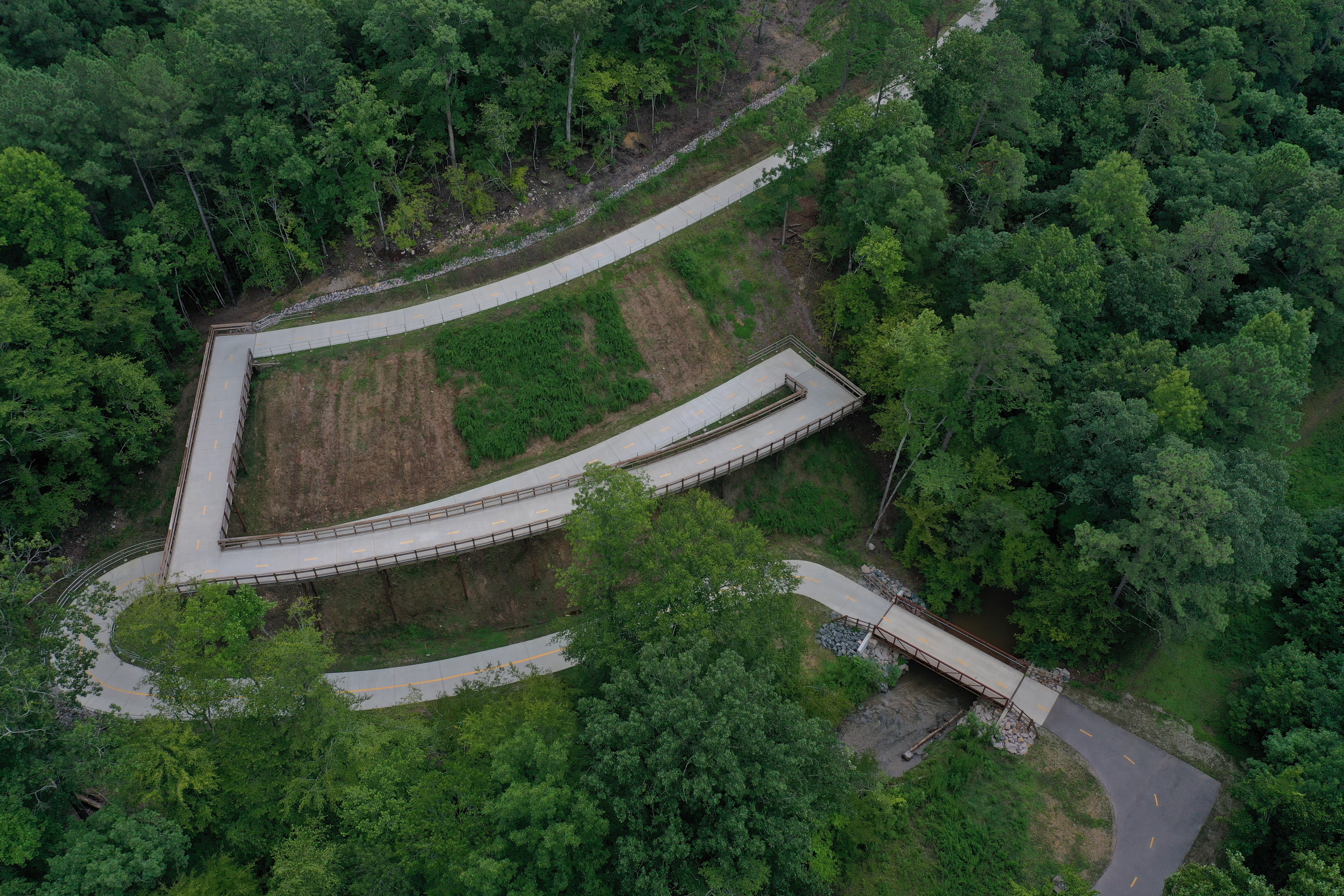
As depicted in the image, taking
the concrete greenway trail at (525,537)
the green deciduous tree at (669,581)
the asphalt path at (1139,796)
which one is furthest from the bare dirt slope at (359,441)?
the asphalt path at (1139,796)

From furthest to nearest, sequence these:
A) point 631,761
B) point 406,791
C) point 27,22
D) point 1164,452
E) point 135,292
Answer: point 27,22 → point 135,292 → point 1164,452 → point 406,791 → point 631,761

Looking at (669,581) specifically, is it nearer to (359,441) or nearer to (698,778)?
(698,778)

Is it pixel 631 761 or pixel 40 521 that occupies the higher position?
pixel 631 761

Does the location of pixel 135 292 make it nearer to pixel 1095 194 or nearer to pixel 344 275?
pixel 344 275

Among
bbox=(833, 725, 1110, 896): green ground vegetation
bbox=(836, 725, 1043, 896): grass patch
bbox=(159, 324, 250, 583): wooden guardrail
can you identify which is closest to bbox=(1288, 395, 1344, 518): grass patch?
bbox=(833, 725, 1110, 896): green ground vegetation

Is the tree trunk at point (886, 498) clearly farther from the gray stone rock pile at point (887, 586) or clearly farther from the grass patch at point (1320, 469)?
the grass patch at point (1320, 469)

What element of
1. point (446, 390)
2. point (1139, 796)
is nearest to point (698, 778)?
point (1139, 796)

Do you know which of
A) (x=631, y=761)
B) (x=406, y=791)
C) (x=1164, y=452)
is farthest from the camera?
(x=1164, y=452)

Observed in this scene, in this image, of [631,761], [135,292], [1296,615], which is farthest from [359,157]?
[1296,615]
